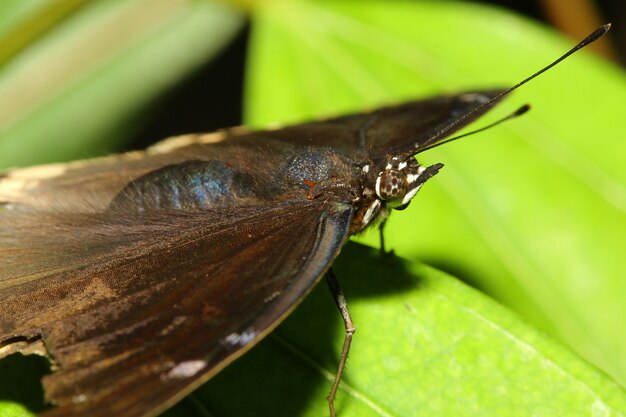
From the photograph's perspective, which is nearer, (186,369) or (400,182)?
(186,369)

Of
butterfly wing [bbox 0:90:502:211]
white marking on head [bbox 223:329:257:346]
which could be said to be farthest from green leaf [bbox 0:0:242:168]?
white marking on head [bbox 223:329:257:346]

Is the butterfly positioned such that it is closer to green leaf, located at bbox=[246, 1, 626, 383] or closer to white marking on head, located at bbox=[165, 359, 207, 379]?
white marking on head, located at bbox=[165, 359, 207, 379]

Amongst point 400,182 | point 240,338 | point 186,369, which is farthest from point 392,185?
point 186,369

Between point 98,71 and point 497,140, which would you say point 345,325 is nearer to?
point 497,140

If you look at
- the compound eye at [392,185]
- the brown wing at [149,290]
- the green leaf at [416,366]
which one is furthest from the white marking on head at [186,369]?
the compound eye at [392,185]

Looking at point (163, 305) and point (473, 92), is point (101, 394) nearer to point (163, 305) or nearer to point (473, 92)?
point (163, 305)

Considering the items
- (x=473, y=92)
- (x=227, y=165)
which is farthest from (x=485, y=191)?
(x=227, y=165)

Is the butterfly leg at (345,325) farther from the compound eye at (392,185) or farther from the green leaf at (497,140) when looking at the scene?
the green leaf at (497,140)
